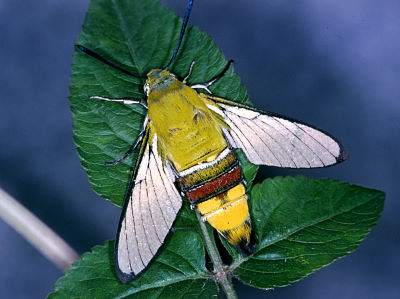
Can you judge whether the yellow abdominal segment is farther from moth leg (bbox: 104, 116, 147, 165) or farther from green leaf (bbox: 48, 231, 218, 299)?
moth leg (bbox: 104, 116, 147, 165)

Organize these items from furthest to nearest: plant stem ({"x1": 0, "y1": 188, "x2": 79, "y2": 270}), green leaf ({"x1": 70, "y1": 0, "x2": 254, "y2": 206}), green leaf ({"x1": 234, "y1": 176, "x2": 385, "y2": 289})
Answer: plant stem ({"x1": 0, "y1": 188, "x2": 79, "y2": 270}), green leaf ({"x1": 70, "y1": 0, "x2": 254, "y2": 206}), green leaf ({"x1": 234, "y1": 176, "x2": 385, "y2": 289})

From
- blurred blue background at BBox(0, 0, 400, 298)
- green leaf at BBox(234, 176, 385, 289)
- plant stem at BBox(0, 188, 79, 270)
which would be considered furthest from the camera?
blurred blue background at BBox(0, 0, 400, 298)

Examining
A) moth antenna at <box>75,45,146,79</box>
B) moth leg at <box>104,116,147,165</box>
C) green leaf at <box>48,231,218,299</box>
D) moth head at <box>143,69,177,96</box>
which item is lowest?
green leaf at <box>48,231,218,299</box>

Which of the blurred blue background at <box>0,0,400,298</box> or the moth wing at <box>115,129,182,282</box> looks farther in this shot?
the blurred blue background at <box>0,0,400,298</box>

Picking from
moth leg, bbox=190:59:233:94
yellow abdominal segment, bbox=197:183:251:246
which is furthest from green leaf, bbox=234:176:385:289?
moth leg, bbox=190:59:233:94

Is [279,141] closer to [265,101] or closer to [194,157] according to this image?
[194,157]

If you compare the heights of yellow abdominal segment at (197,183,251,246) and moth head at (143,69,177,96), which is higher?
moth head at (143,69,177,96)
